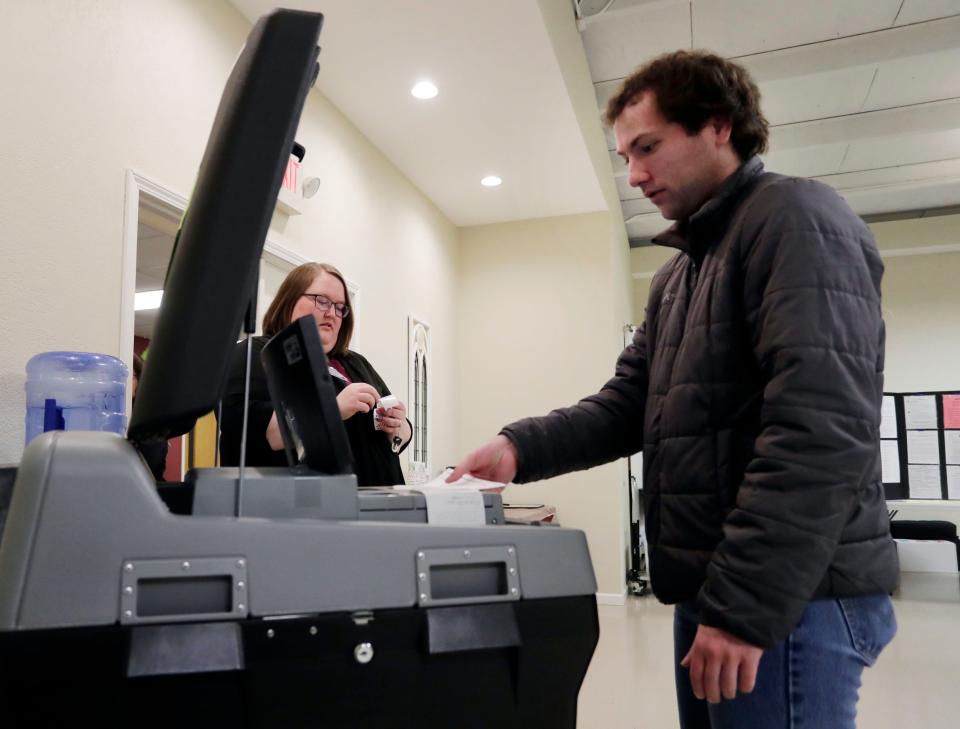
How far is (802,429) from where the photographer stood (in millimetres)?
831

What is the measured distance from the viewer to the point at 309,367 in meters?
0.72

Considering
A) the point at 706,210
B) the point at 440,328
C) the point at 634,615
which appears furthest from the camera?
the point at 440,328

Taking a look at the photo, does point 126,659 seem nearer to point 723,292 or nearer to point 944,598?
point 723,292

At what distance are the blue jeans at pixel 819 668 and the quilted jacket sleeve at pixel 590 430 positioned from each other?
17.5 inches

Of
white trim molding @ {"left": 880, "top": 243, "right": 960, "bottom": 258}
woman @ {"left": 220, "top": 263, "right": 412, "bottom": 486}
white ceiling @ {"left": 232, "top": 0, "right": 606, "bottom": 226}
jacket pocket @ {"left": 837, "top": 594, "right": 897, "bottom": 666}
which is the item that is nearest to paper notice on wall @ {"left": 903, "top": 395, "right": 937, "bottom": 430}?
white trim molding @ {"left": 880, "top": 243, "right": 960, "bottom": 258}

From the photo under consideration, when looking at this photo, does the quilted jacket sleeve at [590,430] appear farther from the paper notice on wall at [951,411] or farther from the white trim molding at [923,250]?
the paper notice on wall at [951,411]

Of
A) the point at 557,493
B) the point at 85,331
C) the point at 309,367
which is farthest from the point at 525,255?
the point at 309,367

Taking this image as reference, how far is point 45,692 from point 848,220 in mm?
981

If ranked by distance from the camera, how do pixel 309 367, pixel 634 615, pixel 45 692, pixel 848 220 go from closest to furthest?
pixel 45 692, pixel 309 367, pixel 848 220, pixel 634 615

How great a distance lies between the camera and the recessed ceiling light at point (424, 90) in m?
3.76

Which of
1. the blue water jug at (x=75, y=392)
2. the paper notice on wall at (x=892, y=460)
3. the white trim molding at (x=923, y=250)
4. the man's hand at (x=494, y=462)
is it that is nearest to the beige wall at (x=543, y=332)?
the paper notice on wall at (x=892, y=460)

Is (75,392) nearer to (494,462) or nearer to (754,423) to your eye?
(494,462)

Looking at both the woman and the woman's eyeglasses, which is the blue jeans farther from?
the woman's eyeglasses

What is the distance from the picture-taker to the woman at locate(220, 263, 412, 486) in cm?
148
